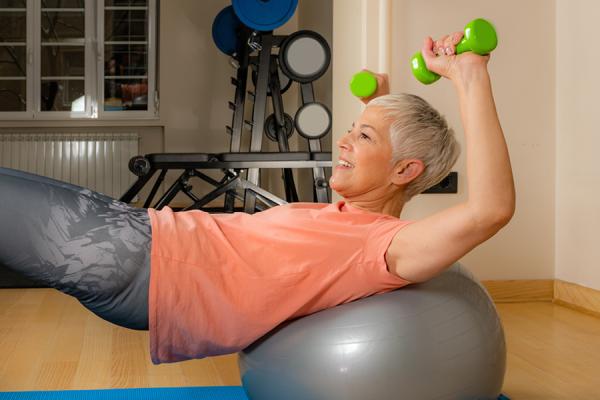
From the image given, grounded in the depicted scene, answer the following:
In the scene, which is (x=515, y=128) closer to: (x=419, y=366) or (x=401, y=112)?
(x=401, y=112)

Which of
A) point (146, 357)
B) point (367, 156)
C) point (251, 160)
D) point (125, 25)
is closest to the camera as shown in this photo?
point (367, 156)

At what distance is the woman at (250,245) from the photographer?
4.19 ft

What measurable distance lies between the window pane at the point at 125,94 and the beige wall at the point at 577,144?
4.21 meters

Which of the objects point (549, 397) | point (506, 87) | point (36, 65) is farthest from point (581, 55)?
point (36, 65)

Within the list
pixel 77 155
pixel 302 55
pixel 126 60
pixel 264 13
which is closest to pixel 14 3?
pixel 126 60

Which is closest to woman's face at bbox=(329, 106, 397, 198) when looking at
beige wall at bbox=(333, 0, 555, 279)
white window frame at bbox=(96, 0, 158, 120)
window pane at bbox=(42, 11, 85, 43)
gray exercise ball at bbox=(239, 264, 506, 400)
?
gray exercise ball at bbox=(239, 264, 506, 400)

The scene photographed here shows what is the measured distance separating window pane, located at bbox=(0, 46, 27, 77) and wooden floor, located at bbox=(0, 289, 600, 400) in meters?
3.96

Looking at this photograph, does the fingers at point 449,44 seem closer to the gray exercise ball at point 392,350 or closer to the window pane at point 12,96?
the gray exercise ball at point 392,350

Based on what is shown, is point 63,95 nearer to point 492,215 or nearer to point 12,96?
point 12,96

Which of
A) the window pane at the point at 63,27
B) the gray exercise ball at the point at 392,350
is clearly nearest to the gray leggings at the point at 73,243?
the gray exercise ball at the point at 392,350

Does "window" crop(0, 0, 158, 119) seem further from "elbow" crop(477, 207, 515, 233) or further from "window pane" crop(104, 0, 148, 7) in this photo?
"elbow" crop(477, 207, 515, 233)

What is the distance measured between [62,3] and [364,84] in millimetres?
5358

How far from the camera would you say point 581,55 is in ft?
9.74

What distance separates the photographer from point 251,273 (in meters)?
1.37
